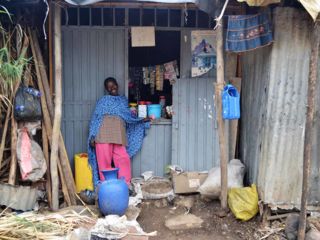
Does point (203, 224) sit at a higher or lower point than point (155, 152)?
lower

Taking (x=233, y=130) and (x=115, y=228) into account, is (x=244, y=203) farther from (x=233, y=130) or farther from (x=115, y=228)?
(x=115, y=228)

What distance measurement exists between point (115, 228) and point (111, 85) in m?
2.40

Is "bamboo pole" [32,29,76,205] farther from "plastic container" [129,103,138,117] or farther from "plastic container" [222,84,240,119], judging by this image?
"plastic container" [222,84,240,119]

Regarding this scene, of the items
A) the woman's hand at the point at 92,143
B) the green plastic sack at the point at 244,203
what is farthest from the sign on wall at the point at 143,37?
the green plastic sack at the point at 244,203

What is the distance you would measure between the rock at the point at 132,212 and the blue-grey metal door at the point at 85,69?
59.9 inches

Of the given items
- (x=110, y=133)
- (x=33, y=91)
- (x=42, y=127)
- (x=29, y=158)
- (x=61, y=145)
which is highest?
(x=33, y=91)

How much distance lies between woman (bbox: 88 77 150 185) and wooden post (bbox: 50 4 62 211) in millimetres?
903

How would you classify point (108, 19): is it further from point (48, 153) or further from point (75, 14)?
point (48, 153)

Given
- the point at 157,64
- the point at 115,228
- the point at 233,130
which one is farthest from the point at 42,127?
the point at 233,130

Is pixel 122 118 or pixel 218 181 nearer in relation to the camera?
pixel 218 181

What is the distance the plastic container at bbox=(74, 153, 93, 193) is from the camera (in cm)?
651

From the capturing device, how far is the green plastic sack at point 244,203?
18.2 ft

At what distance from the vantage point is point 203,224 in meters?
5.75

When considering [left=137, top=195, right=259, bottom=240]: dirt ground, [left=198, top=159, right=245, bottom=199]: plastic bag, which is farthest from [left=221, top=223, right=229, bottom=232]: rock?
[left=198, top=159, right=245, bottom=199]: plastic bag
